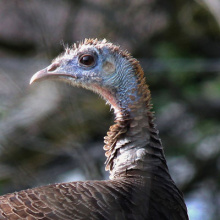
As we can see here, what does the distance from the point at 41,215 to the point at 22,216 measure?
0.10 m

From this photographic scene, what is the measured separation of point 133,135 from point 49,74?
70 centimetres

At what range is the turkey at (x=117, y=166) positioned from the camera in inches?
132

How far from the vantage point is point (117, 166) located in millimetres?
3906

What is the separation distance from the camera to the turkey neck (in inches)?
151

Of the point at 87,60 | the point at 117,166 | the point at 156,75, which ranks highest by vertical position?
the point at 156,75

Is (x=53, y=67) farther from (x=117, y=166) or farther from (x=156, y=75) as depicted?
(x=156, y=75)

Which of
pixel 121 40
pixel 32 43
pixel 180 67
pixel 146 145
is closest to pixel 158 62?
pixel 180 67

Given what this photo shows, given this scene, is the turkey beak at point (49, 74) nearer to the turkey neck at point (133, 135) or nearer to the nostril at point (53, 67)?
the nostril at point (53, 67)

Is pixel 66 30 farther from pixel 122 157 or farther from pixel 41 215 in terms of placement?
pixel 41 215

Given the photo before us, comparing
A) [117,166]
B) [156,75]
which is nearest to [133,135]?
[117,166]

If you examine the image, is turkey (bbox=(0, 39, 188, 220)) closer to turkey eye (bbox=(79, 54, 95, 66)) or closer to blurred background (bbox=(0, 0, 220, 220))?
turkey eye (bbox=(79, 54, 95, 66))

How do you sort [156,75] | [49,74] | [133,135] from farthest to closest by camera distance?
[156,75] < [49,74] < [133,135]

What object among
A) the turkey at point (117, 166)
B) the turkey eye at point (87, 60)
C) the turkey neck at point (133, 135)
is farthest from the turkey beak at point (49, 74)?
the turkey neck at point (133, 135)

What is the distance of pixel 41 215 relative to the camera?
328cm
